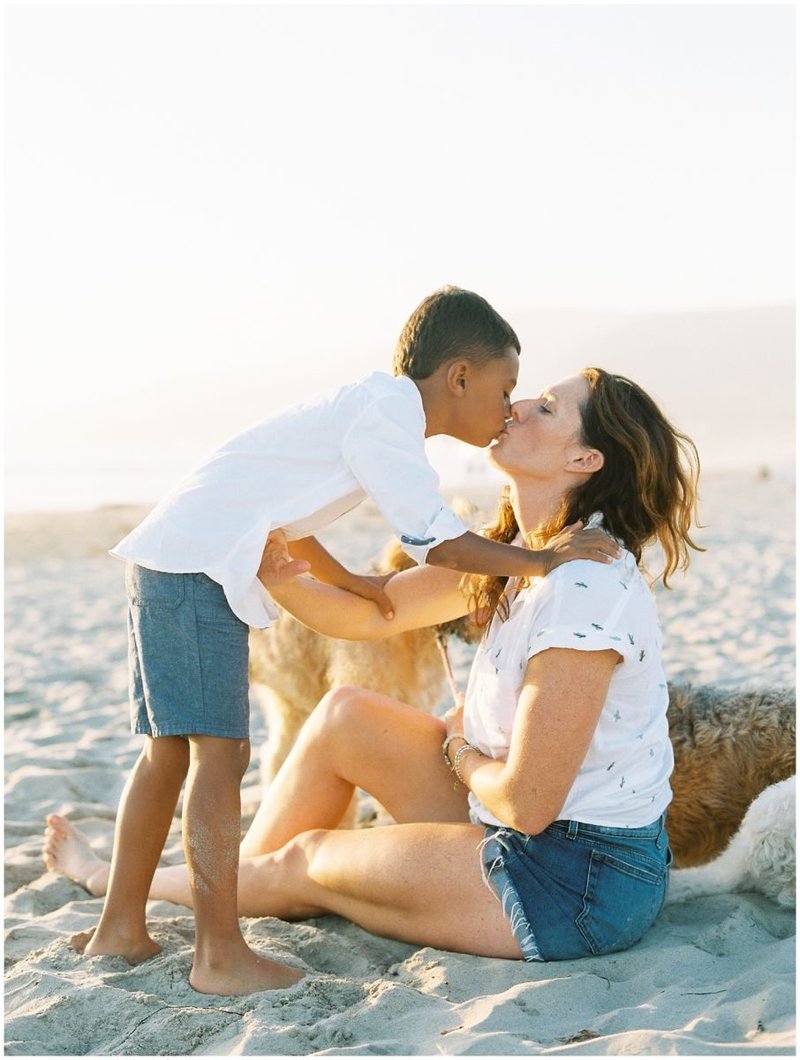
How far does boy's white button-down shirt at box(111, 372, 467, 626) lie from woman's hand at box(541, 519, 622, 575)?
0.92ft

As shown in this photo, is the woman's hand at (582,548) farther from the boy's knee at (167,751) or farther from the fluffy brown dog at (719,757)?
the boy's knee at (167,751)

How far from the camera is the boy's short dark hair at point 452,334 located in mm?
3631

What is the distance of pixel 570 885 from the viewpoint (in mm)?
3145

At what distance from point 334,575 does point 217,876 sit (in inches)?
45.1

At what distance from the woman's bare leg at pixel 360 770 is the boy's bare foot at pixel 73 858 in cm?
65

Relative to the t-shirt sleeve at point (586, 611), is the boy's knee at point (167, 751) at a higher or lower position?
lower

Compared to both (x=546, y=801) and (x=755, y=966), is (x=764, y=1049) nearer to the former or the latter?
(x=755, y=966)

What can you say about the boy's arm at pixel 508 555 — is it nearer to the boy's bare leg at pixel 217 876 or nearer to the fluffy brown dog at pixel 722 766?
the boy's bare leg at pixel 217 876

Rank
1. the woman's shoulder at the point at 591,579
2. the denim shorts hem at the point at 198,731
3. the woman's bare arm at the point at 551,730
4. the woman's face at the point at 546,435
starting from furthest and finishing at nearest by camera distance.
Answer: the woman's face at the point at 546,435, the denim shorts hem at the point at 198,731, the woman's shoulder at the point at 591,579, the woman's bare arm at the point at 551,730

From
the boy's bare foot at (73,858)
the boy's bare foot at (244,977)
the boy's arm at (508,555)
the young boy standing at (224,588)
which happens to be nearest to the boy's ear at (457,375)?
the young boy standing at (224,588)

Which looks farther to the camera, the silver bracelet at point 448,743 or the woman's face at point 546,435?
the silver bracelet at point 448,743

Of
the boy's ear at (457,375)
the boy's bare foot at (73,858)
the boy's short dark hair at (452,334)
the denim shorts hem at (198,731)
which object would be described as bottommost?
the boy's bare foot at (73,858)

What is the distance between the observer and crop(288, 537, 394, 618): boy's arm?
3.88 metres

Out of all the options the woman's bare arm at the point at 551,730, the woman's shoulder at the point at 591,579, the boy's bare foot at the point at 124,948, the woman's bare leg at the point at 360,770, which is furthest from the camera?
the woman's bare leg at the point at 360,770
